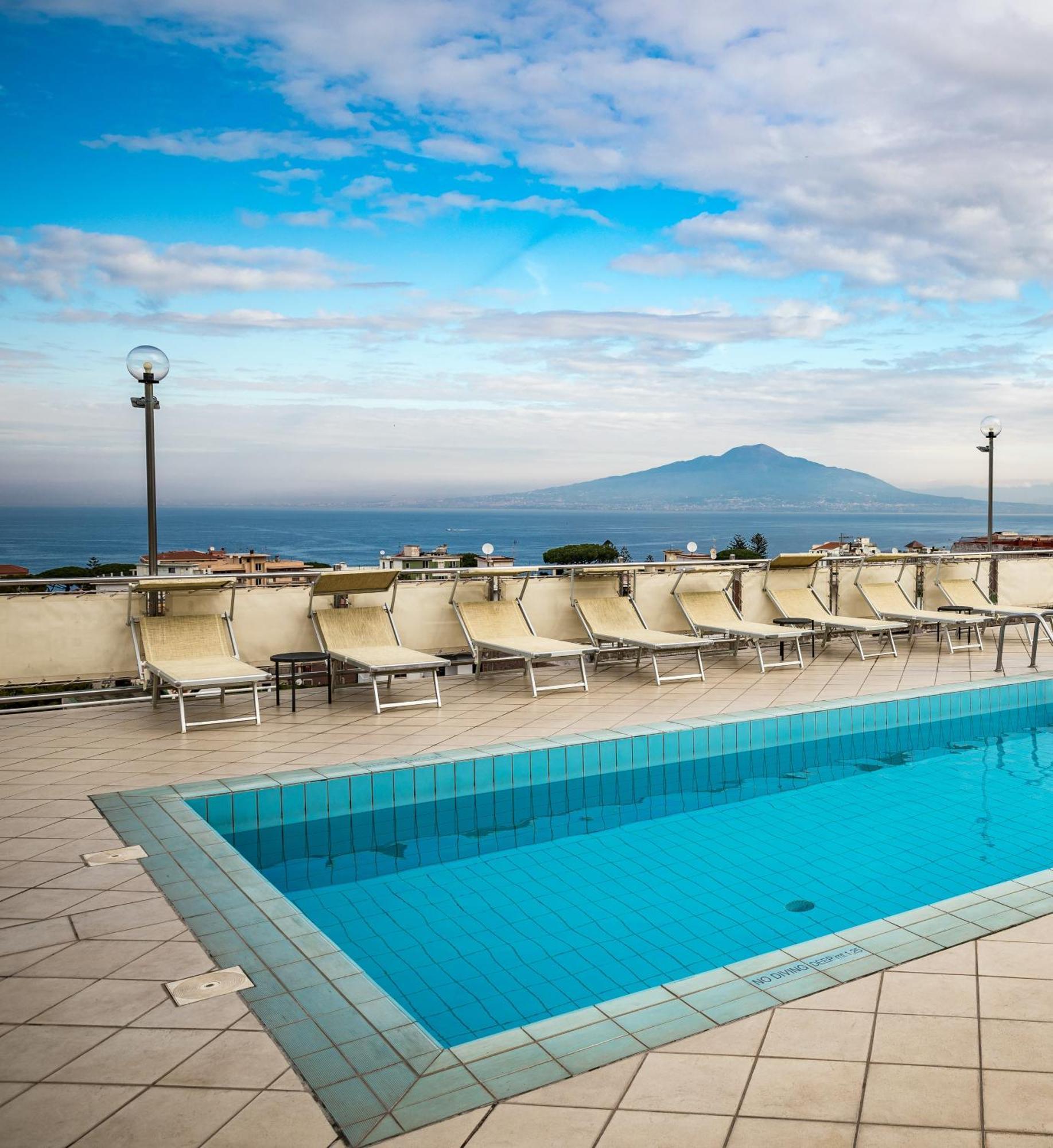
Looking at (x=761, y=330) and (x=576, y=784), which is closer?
(x=576, y=784)

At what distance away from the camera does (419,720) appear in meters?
6.48

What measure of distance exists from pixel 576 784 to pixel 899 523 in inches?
7170

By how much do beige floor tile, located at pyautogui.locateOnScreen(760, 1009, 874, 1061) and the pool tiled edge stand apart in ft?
0.32

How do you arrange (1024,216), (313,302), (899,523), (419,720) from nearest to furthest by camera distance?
(419,720)
(1024,216)
(313,302)
(899,523)

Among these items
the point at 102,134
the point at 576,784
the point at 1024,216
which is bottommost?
the point at 576,784

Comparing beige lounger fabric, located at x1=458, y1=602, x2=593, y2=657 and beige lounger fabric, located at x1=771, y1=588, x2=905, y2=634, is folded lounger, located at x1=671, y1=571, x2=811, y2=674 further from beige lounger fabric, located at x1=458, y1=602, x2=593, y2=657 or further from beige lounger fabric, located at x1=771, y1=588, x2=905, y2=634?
beige lounger fabric, located at x1=458, y1=602, x2=593, y2=657

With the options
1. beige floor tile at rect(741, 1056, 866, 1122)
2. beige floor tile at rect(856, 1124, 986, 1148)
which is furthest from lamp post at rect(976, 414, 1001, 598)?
beige floor tile at rect(856, 1124, 986, 1148)

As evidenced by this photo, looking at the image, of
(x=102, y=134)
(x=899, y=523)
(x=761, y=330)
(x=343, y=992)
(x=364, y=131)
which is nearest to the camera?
(x=343, y=992)

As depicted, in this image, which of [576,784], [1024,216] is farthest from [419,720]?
[1024,216]

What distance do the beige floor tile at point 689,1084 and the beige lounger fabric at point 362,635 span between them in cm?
481

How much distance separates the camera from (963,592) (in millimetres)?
10914

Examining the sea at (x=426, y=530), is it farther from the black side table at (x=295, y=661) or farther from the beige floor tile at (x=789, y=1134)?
the beige floor tile at (x=789, y=1134)

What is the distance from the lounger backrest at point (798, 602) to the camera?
9.59m

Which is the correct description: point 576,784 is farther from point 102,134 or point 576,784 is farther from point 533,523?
point 533,523
